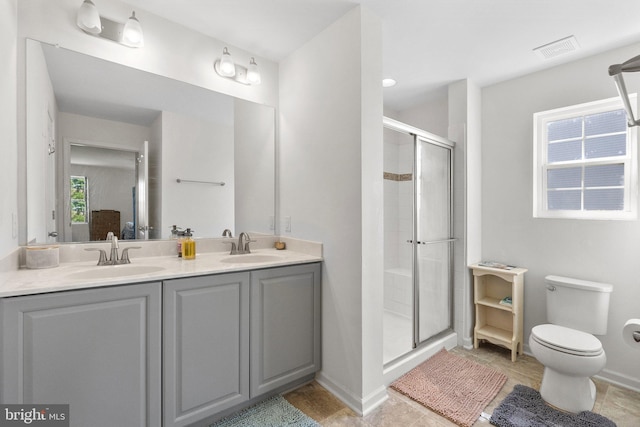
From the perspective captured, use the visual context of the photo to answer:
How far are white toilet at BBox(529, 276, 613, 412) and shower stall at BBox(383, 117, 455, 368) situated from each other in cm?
78

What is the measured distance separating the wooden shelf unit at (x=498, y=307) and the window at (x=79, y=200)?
3.00 metres

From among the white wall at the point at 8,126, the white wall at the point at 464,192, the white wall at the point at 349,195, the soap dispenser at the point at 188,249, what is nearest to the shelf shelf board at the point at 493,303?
the white wall at the point at 464,192

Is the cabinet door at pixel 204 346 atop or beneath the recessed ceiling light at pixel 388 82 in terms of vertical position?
beneath

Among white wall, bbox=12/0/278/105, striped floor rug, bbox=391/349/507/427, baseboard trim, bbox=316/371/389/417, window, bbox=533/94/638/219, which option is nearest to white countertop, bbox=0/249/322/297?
baseboard trim, bbox=316/371/389/417

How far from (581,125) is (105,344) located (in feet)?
11.6

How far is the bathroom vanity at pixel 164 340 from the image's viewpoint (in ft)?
4.01

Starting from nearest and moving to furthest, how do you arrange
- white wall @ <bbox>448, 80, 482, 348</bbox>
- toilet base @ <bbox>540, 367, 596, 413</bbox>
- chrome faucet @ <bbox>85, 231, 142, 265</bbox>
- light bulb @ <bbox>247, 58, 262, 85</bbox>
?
chrome faucet @ <bbox>85, 231, 142, 265</bbox>
toilet base @ <bbox>540, 367, 596, 413</bbox>
light bulb @ <bbox>247, 58, 262, 85</bbox>
white wall @ <bbox>448, 80, 482, 348</bbox>

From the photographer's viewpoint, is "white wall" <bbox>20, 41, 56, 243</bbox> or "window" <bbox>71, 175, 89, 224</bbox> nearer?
"white wall" <bbox>20, 41, 56, 243</bbox>

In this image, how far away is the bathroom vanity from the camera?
1.22 metres

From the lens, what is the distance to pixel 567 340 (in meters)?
1.90

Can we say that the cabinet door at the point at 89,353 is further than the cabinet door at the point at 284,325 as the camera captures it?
No

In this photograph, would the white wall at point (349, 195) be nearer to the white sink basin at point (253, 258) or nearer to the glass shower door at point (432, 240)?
the white sink basin at point (253, 258)

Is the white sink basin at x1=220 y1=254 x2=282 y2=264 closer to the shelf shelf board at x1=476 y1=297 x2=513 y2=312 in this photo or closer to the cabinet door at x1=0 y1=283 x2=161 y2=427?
the cabinet door at x1=0 y1=283 x2=161 y2=427

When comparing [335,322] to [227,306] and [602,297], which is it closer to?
[227,306]
